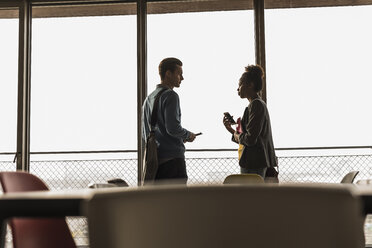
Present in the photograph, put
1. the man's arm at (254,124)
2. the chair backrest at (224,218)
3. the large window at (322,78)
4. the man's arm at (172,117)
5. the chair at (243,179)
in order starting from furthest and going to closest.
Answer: the large window at (322,78) < the man's arm at (172,117) < the man's arm at (254,124) < the chair at (243,179) < the chair backrest at (224,218)

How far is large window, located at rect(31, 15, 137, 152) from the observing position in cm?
532

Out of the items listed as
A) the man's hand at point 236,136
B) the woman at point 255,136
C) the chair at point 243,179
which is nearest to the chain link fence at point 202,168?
the man's hand at point 236,136

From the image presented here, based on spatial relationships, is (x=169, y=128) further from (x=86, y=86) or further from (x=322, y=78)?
(x=322, y=78)

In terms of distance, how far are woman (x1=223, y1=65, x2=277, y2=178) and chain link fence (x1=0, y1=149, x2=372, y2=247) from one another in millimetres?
1883

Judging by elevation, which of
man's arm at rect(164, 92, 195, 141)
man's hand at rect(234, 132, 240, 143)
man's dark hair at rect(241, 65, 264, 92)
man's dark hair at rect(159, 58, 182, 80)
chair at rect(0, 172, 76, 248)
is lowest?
chair at rect(0, 172, 76, 248)

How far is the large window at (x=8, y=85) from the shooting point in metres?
5.38

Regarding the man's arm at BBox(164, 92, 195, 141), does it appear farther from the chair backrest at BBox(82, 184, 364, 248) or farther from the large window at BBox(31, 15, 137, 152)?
the chair backrest at BBox(82, 184, 364, 248)

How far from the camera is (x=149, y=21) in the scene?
5402 millimetres

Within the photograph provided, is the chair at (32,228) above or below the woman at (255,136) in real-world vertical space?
below

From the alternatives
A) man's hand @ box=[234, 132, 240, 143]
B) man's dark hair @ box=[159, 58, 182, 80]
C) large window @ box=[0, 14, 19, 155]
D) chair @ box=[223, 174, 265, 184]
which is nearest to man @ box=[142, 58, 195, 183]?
man's dark hair @ box=[159, 58, 182, 80]

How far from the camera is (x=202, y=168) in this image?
5.61 metres

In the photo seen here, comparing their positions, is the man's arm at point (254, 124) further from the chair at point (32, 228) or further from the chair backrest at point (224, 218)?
the chair backrest at point (224, 218)

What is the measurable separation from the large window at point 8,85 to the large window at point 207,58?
144cm

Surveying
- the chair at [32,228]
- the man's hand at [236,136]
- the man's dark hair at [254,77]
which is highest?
the man's dark hair at [254,77]
